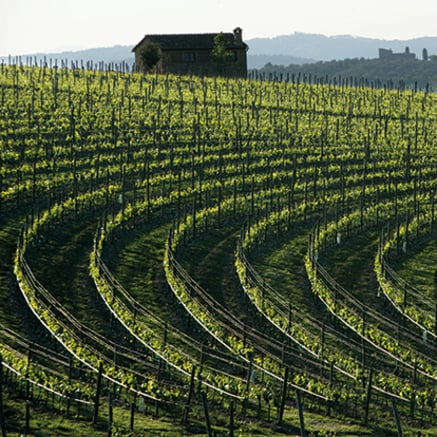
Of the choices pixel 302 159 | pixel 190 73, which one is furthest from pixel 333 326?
pixel 190 73

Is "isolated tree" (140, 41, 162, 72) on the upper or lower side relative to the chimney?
lower

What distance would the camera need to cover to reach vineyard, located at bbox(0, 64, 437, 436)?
24594 millimetres

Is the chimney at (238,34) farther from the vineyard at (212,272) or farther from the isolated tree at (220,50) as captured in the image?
the vineyard at (212,272)

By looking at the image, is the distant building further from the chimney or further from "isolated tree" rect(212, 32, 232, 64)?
"isolated tree" rect(212, 32, 232, 64)

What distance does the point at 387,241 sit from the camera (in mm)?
40375

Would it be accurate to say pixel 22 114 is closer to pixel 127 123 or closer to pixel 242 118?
pixel 127 123

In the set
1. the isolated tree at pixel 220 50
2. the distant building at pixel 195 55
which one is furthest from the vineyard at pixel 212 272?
the distant building at pixel 195 55

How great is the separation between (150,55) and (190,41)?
5.87m

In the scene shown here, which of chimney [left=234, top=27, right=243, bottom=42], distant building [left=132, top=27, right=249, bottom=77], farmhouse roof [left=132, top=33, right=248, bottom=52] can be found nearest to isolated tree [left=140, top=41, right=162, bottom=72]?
distant building [left=132, top=27, right=249, bottom=77]

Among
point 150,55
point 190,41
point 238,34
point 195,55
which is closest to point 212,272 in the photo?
point 150,55

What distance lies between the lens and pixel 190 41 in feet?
320

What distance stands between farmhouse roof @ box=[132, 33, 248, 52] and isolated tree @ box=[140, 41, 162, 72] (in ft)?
→ 2.16

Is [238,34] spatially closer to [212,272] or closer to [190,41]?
[190,41]

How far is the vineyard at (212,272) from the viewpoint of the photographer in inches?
968
